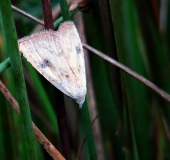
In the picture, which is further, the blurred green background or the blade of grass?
the blurred green background

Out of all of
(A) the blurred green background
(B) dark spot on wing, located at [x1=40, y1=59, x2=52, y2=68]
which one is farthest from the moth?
(A) the blurred green background

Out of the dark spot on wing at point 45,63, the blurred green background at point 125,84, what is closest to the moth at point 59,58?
the dark spot on wing at point 45,63

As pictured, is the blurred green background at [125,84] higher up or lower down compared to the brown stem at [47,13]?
lower down

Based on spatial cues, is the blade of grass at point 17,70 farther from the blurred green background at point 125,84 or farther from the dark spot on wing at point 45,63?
the blurred green background at point 125,84

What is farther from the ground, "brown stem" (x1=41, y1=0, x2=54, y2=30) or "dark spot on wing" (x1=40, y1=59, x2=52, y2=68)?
A: "brown stem" (x1=41, y1=0, x2=54, y2=30)

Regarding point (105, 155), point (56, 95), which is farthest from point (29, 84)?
point (56, 95)

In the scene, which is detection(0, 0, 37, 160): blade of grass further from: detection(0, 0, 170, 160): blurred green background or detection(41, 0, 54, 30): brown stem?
detection(0, 0, 170, 160): blurred green background

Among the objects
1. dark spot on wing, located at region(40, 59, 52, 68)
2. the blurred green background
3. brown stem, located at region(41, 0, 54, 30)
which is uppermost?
brown stem, located at region(41, 0, 54, 30)

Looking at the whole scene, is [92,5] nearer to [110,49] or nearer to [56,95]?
[110,49]

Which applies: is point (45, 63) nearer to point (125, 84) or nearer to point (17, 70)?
point (17, 70)
